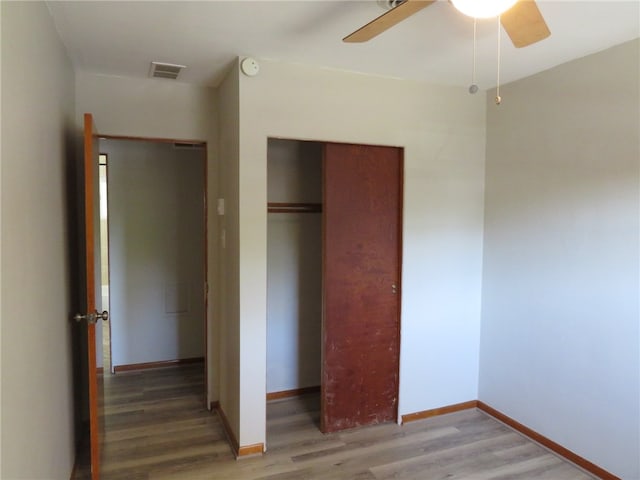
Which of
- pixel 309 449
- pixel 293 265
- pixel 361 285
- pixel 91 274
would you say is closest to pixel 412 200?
pixel 361 285

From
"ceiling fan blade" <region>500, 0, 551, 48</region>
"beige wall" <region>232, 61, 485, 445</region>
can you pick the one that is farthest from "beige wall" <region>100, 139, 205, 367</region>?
"ceiling fan blade" <region>500, 0, 551, 48</region>

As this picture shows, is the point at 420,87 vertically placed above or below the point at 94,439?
above

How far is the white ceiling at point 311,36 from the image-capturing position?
81.2 inches

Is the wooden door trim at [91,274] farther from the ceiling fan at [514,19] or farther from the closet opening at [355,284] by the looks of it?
the ceiling fan at [514,19]

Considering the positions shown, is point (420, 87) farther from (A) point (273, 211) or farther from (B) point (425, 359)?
(B) point (425, 359)

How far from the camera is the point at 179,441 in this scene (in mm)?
3008

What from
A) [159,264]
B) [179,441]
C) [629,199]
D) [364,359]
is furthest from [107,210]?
[629,199]

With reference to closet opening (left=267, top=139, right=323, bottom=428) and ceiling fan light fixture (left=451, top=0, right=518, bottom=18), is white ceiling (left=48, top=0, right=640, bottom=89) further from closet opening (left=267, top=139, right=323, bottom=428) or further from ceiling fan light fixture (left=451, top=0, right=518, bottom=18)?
closet opening (left=267, top=139, right=323, bottom=428)

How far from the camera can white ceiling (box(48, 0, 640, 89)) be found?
206 cm

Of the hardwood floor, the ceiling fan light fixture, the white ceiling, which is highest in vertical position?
the white ceiling

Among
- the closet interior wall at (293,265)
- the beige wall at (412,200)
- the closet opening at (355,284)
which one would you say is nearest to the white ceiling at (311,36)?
the beige wall at (412,200)

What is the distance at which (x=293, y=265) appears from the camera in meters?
3.78

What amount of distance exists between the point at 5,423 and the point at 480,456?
2.66m

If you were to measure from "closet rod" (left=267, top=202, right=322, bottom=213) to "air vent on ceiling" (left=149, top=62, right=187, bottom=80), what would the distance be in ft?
3.89
